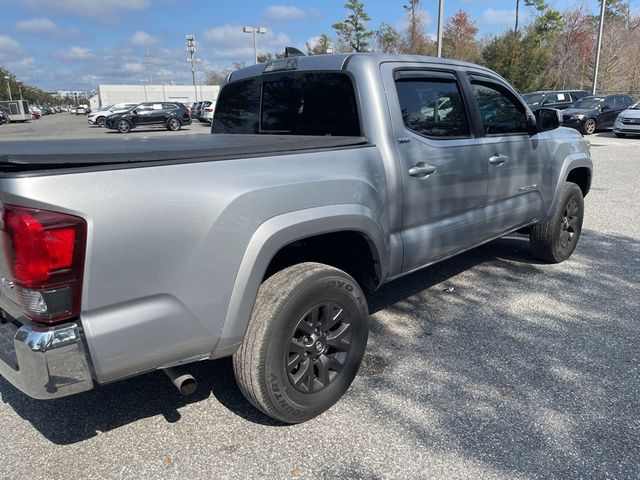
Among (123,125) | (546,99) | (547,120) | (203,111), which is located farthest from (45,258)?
(203,111)

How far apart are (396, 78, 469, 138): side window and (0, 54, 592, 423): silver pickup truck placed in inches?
0.5

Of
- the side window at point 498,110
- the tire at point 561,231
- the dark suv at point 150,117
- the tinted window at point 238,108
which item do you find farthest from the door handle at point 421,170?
the dark suv at point 150,117

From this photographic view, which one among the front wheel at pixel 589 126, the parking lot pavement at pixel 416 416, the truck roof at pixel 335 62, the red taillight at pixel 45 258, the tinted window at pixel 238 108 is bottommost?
the parking lot pavement at pixel 416 416

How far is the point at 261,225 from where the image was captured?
7.73 feet

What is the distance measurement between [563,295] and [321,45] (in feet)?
154

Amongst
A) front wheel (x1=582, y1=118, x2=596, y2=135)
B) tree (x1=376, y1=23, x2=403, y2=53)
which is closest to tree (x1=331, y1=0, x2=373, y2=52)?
tree (x1=376, y1=23, x2=403, y2=53)

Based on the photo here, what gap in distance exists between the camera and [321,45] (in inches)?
1880

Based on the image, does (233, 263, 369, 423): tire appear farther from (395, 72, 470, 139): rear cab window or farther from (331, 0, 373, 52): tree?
(331, 0, 373, 52): tree

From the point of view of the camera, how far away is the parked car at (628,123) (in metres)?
19.1

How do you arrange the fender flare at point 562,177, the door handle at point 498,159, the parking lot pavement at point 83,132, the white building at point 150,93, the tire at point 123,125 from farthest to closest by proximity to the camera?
the white building at point 150,93 < the tire at point 123,125 < the parking lot pavement at point 83,132 < the fender flare at point 562,177 < the door handle at point 498,159

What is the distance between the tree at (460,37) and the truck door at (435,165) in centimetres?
4616

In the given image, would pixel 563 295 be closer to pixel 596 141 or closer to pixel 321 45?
pixel 596 141

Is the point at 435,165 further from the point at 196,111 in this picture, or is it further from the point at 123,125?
the point at 196,111

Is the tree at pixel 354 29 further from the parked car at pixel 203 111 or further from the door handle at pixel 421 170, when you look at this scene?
the door handle at pixel 421 170
